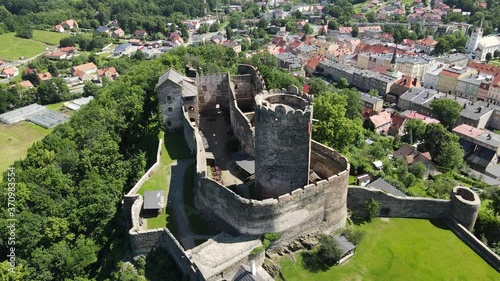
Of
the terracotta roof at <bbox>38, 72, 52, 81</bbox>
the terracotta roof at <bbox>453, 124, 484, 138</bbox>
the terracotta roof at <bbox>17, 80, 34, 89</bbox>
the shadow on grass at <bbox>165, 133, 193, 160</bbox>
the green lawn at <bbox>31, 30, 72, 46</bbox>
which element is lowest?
the terracotta roof at <bbox>453, 124, 484, 138</bbox>

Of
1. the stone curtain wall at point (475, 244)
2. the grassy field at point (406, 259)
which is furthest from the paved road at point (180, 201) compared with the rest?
the stone curtain wall at point (475, 244)

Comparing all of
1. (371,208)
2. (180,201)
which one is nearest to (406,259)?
(371,208)

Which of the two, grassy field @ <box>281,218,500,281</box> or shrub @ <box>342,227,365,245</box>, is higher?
shrub @ <box>342,227,365,245</box>

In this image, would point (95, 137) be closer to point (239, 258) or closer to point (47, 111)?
point (239, 258)

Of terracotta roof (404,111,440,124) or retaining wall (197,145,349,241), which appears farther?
terracotta roof (404,111,440,124)

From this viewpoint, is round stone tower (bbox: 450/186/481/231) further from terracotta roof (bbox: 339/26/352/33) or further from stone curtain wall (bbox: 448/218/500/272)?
terracotta roof (bbox: 339/26/352/33)

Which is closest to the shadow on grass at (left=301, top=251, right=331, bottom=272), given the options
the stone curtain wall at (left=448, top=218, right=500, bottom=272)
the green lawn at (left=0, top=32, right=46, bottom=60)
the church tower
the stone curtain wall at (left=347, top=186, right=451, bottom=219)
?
the stone curtain wall at (left=347, top=186, right=451, bottom=219)

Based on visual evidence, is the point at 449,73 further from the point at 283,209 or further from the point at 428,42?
the point at 283,209
